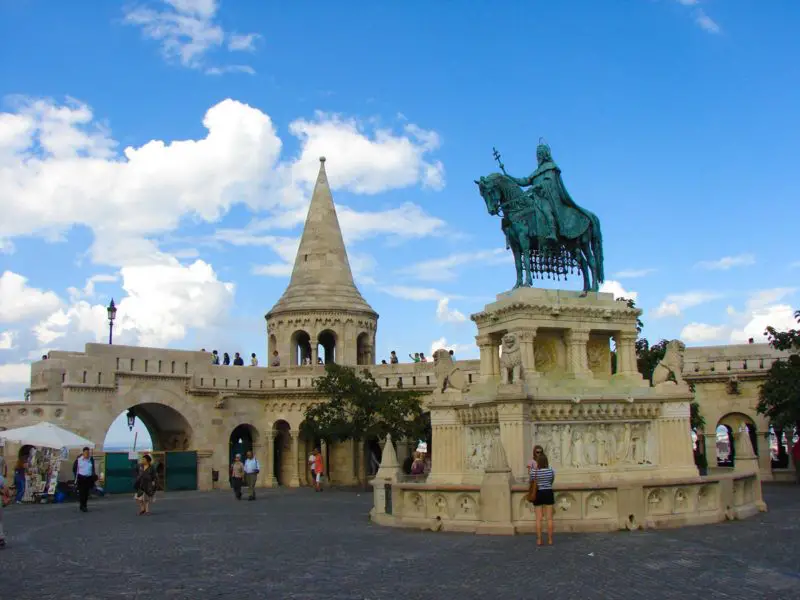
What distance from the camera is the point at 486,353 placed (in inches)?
674

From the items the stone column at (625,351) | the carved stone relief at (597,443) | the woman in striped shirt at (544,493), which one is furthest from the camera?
the stone column at (625,351)

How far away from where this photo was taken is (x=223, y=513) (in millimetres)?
18844

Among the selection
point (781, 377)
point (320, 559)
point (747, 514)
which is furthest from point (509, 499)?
point (781, 377)

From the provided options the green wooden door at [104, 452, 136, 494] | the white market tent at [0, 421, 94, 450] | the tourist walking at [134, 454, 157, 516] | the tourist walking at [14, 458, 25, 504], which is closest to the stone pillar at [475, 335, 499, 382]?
the tourist walking at [134, 454, 157, 516]

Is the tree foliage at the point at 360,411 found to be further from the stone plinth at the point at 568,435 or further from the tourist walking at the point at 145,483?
the stone plinth at the point at 568,435

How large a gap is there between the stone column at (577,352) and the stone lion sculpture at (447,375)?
2.06 m

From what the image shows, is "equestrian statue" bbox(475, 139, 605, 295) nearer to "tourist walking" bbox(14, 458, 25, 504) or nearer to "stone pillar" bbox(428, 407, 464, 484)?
"stone pillar" bbox(428, 407, 464, 484)

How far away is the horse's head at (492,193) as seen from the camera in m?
17.0

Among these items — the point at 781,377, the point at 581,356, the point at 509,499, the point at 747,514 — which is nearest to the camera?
the point at 509,499

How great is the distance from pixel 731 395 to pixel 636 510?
20.7 m

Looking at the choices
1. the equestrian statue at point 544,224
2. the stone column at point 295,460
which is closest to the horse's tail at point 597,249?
the equestrian statue at point 544,224

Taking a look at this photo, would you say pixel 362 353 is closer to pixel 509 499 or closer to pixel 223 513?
pixel 223 513

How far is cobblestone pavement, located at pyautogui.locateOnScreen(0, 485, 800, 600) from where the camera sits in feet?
27.6

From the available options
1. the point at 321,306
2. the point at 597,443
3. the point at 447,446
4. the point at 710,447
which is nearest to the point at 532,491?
the point at 597,443
